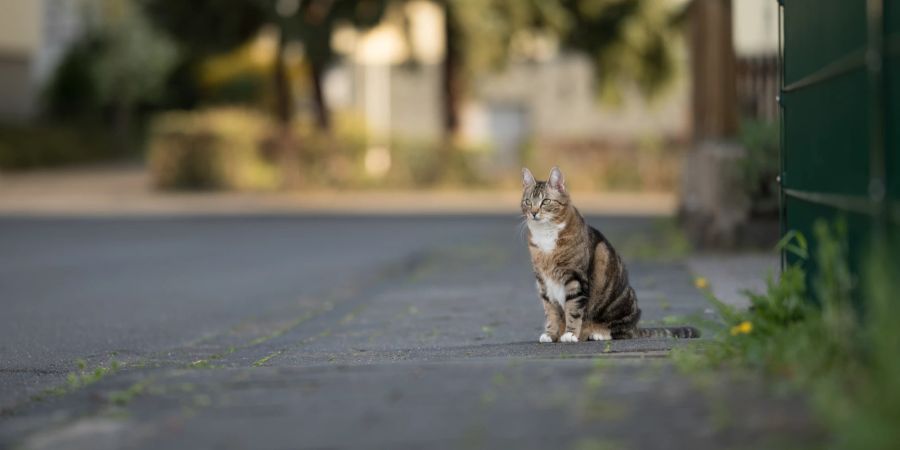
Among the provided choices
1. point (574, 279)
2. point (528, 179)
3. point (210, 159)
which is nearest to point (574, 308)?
point (574, 279)

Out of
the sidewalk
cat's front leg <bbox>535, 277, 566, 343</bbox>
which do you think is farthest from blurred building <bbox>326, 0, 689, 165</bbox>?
cat's front leg <bbox>535, 277, 566, 343</bbox>

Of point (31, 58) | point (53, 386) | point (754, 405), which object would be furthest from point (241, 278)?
point (31, 58)

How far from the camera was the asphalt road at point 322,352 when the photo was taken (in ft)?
17.0

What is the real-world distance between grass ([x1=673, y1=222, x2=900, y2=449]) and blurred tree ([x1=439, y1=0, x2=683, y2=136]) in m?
25.2

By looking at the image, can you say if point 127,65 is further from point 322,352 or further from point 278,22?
point 322,352

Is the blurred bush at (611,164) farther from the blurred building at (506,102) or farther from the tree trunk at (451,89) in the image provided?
the blurred building at (506,102)

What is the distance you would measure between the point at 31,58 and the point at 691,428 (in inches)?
1796

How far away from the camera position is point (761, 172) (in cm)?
1555

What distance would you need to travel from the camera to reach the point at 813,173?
7605 mm

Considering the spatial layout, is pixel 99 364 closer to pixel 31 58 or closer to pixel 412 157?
pixel 412 157

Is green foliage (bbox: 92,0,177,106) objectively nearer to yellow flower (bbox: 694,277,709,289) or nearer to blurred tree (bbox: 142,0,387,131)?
blurred tree (bbox: 142,0,387,131)

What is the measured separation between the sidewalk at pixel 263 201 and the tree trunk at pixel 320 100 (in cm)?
281

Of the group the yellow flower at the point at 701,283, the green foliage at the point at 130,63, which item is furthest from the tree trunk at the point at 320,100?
the yellow flower at the point at 701,283

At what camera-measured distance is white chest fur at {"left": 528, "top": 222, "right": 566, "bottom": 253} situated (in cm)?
866
